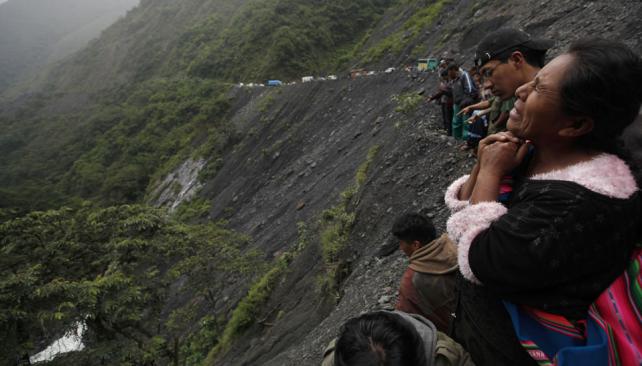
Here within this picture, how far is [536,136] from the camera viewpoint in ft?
4.23

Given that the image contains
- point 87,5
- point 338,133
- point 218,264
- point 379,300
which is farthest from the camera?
point 87,5

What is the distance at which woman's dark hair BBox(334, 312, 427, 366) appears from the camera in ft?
4.68

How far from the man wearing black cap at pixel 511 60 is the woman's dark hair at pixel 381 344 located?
4.36 ft

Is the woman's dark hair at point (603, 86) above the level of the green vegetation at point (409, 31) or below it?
above

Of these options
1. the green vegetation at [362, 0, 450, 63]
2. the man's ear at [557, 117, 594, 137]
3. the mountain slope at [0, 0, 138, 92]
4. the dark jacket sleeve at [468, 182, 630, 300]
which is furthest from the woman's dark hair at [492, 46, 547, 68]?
the mountain slope at [0, 0, 138, 92]

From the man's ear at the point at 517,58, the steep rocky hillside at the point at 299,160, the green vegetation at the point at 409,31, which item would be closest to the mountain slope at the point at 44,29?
the steep rocky hillside at the point at 299,160

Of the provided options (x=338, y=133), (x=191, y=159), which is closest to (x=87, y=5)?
(x=191, y=159)

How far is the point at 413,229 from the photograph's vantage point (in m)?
2.50

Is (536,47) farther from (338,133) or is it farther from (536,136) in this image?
(338,133)

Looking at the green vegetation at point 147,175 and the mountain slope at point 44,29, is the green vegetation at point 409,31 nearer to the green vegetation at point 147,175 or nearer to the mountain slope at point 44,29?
the green vegetation at point 147,175

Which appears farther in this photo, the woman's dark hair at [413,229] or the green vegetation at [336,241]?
the green vegetation at [336,241]

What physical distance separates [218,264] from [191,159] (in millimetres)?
18356

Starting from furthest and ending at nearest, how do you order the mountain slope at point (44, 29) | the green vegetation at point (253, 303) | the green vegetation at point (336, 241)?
the mountain slope at point (44, 29), the green vegetation at point (253, 303), the green vegetation at point (336, 241)

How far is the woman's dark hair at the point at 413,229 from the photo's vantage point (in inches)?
98.0
